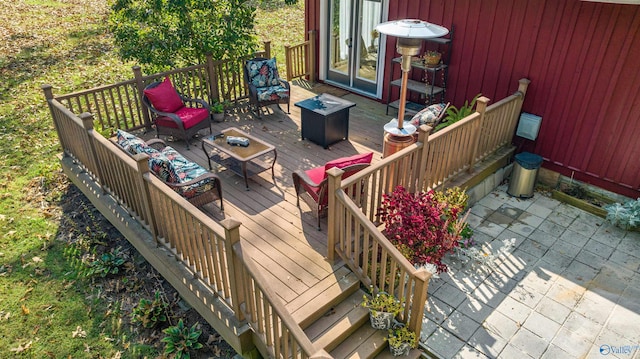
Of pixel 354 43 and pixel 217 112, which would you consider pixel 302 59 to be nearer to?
pixel 354 43

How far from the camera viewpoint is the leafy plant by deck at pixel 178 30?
26.7ft

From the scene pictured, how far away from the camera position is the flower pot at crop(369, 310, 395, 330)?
430cm

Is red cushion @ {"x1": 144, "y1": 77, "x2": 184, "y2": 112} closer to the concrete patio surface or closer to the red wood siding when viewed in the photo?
the red wood siding

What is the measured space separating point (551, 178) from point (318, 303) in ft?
16.3

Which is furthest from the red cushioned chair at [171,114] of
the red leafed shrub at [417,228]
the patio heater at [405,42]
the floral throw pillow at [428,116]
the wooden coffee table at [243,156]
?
the red leafed shrub at [417,228]

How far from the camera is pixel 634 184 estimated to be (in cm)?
647

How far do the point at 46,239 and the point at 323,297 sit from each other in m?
4.19

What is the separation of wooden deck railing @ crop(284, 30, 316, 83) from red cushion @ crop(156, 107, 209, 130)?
3163 mm

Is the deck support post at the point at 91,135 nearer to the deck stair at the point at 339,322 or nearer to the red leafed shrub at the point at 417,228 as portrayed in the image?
the deck stair at the point at 339,322

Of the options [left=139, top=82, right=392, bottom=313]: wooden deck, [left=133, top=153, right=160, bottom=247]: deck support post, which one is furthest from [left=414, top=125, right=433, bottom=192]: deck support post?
[left=133, top=153, right=160, bottom=247]: deck support post

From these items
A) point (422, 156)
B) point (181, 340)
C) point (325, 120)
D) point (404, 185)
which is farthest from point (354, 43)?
point (181, 340)

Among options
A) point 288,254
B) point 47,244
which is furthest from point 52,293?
point 288,254

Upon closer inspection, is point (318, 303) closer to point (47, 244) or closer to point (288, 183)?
point (288, 183)

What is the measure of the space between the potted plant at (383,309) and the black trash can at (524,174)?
12.0 ft
